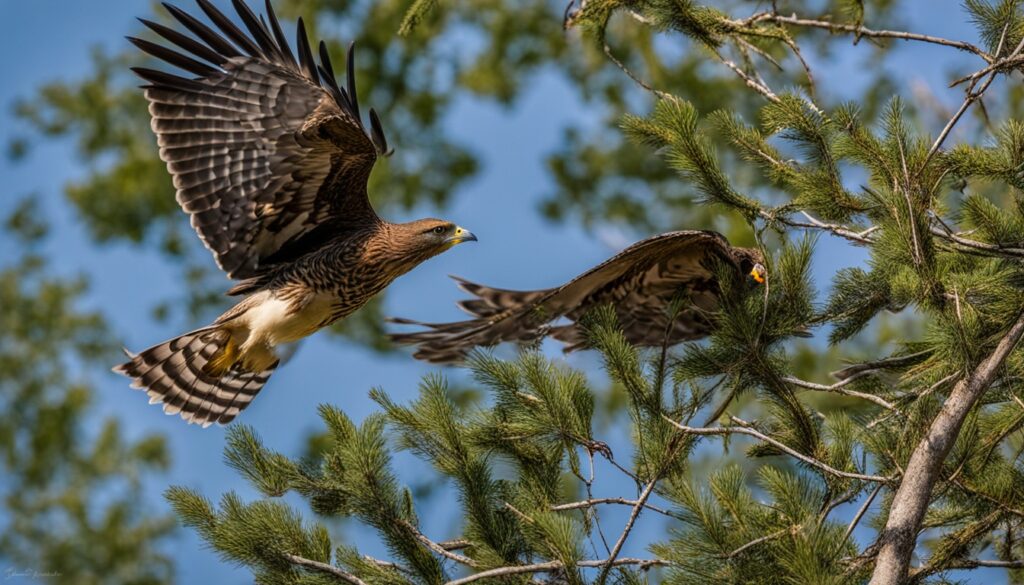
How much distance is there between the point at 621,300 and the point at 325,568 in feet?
8.73

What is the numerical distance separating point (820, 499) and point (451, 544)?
52.1 inches

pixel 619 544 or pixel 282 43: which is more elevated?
pixel 282 43

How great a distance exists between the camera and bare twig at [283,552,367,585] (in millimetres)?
4391

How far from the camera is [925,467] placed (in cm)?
409

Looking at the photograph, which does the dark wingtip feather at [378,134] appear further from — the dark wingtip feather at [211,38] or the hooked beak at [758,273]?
the hooked beak at [758,273]

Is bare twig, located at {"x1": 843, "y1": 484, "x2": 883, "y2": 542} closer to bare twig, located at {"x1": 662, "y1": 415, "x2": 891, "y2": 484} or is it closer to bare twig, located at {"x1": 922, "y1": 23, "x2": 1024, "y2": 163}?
bare twig, located at {"x1": 662, "y1": 415, "x2": 891, "y2": 484}

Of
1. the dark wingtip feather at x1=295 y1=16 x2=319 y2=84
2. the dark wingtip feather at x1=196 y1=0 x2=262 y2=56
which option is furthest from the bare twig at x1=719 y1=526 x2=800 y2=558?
the dark wingtip feather at x1=196 y1=0 x2=262 y2=56

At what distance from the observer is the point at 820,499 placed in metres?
4.31

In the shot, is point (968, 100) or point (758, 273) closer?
point (968, 100)

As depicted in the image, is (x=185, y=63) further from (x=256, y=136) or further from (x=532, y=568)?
(x=532, y=568)

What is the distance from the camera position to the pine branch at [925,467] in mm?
3980

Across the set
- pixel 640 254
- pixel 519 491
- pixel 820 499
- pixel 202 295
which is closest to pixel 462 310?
pixel 640 254

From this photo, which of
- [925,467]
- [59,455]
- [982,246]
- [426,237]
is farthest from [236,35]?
[59,455]

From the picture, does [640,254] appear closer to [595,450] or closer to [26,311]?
[595,450]
